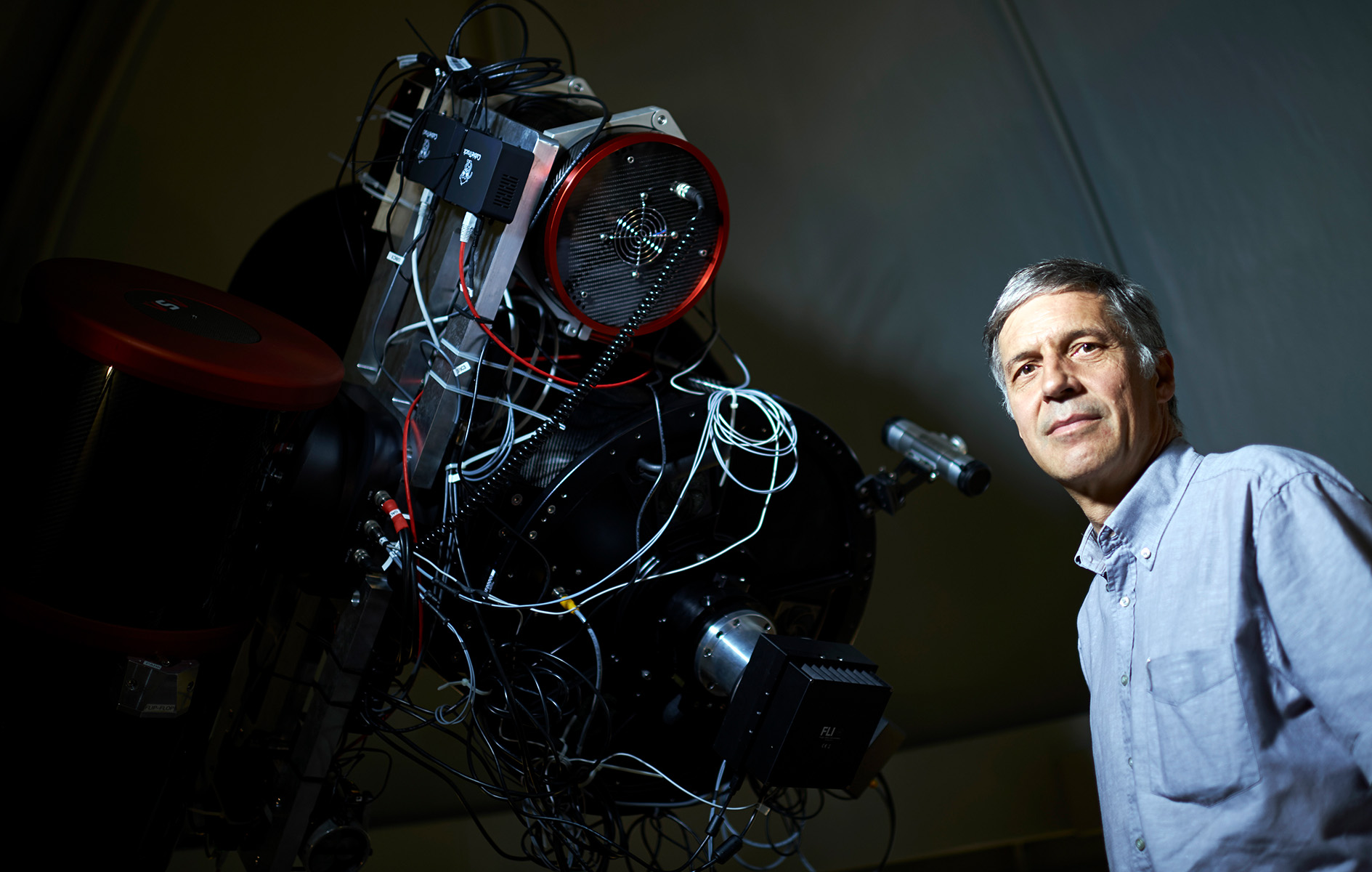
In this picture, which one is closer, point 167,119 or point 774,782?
point 774,782

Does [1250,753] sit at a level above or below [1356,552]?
below

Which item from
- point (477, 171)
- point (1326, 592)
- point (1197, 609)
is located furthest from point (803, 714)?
A: point (477, 171)

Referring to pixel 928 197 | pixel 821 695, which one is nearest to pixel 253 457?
pixel 821 695

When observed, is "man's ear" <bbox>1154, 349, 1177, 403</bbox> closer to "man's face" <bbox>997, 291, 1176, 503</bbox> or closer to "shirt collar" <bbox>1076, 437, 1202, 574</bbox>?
"man's face" <bbox>997, 291, 1176, 503</bbox>

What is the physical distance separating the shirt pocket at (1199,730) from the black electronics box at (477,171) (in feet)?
3.99

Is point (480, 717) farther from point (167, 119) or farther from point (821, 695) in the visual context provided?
point (167, 119)

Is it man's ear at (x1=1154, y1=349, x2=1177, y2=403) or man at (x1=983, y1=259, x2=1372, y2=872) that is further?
man's ear at (x1=1154, y1=349, x2=1177, y2=403)

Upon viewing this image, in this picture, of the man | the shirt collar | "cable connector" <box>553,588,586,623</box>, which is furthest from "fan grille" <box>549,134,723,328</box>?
the shirt collar

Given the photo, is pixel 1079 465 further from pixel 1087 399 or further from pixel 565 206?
pixel 565 206

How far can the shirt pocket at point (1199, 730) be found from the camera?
1.10 m

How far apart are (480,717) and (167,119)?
175cm

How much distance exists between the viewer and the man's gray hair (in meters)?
1.40

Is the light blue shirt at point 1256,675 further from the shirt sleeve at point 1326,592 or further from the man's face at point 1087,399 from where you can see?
the man's face at point 1087,399

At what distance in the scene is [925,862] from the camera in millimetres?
2973
